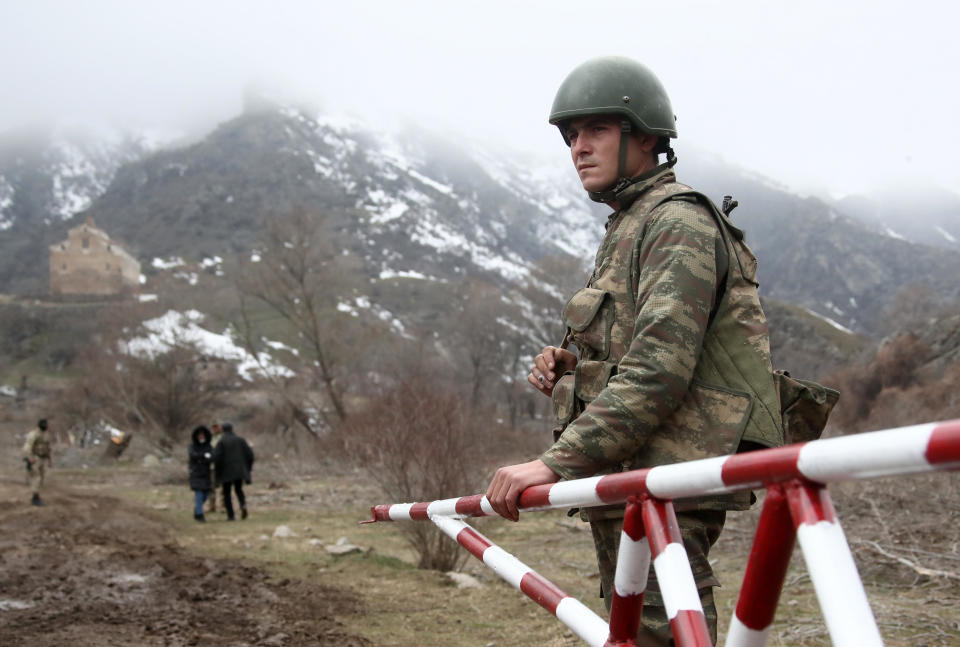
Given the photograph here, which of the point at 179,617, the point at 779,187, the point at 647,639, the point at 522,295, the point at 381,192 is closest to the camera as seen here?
the point at 647,639

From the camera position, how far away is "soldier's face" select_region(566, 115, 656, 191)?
2473 mm

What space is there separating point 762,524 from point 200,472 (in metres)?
13.4

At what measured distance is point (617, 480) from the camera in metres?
1.74

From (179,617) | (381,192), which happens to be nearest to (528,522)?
(179,617)

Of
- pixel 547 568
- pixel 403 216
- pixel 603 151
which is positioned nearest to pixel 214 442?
pixel 547 568

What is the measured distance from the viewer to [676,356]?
203 centimetres

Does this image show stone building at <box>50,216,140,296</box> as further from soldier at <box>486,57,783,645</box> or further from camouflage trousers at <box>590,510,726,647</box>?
camouflage trousers at <box>590,510,726,647</box>

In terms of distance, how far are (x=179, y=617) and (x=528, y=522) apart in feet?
25.2

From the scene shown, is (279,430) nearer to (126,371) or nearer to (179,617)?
(126,371)

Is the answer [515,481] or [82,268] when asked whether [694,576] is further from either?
Result: [82,268]

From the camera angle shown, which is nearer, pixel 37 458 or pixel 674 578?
pixel 674 578

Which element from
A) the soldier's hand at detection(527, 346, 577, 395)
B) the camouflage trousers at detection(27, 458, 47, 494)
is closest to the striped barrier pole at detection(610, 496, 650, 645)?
the soldier's hand at detection(527, 346, 577, 395)

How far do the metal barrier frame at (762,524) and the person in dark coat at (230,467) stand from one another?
12.3m

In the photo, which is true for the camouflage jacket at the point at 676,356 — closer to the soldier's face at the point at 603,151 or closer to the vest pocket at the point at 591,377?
the vest pocket at the point at 591,377
